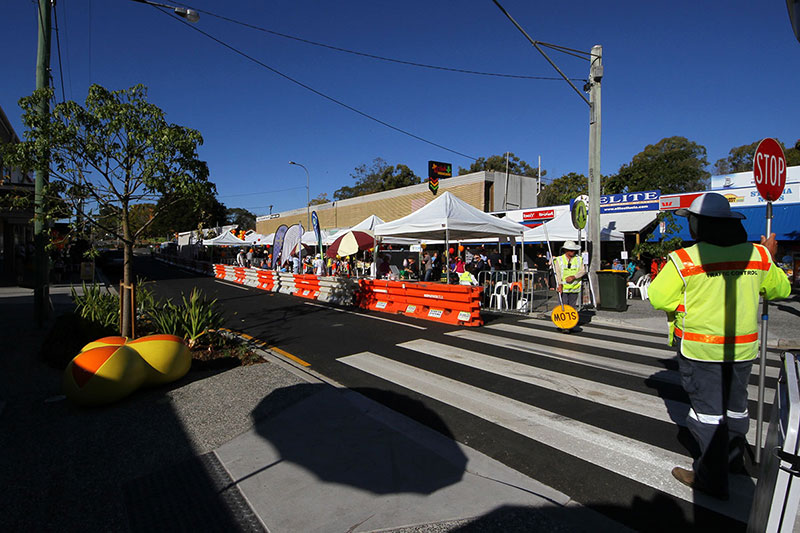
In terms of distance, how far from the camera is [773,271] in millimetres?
3045

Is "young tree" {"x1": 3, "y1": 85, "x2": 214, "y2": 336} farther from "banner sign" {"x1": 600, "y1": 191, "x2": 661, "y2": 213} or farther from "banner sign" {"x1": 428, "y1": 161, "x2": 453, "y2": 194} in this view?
"banner sign" {"x1": 428, "y1": 161, "x2": 453, "y2": 194}

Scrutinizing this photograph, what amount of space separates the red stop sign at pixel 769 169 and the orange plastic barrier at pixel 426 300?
230 inches

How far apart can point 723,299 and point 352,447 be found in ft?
9.69

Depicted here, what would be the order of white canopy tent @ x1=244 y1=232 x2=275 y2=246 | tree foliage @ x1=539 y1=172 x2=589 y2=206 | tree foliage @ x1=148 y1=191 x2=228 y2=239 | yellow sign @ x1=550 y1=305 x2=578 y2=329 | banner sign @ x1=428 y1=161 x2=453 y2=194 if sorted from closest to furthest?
tree foliage @ x1=148 y1=191 x2=228 y2=239 → yellow sign @ x1=550 y1=305 x2=578 y2=329 → white canopy tent @ x1=244 y1=232 x2=275 y2=246 → banner sign @ x1=428 y1=161 x2=453 y2=194 → tree foliage @ x1=539 y1=172 x2=589 y2=206

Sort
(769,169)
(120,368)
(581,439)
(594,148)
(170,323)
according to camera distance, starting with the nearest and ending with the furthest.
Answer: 1. (581,439)
2. (769,169)
3. (120,368)
4. (170,323)
5. (594,148)

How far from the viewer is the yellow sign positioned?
8570mm

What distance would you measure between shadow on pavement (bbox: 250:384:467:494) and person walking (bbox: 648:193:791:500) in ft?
5.61

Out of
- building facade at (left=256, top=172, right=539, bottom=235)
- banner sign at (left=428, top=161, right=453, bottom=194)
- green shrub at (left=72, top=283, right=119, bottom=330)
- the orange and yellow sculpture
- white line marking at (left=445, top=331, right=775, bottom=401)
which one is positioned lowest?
white line marking at (left=445, top=331, right=775, bottom=401)

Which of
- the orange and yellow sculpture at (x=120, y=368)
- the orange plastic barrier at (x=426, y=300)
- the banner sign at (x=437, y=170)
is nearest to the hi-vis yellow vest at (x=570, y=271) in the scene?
the orange plastic barrier at (x=426, y=300)

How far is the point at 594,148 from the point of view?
13.1 m

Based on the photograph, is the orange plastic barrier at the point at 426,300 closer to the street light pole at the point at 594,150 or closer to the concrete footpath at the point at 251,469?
the street light pole at the point at 594,150

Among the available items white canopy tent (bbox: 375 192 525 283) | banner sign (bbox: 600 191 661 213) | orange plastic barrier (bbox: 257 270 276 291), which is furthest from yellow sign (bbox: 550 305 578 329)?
banner sign (bbox: 600 191 661 213)

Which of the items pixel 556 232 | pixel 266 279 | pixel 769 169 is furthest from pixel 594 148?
pixel 266 279

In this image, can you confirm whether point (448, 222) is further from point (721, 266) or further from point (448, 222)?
point (721, 266)
